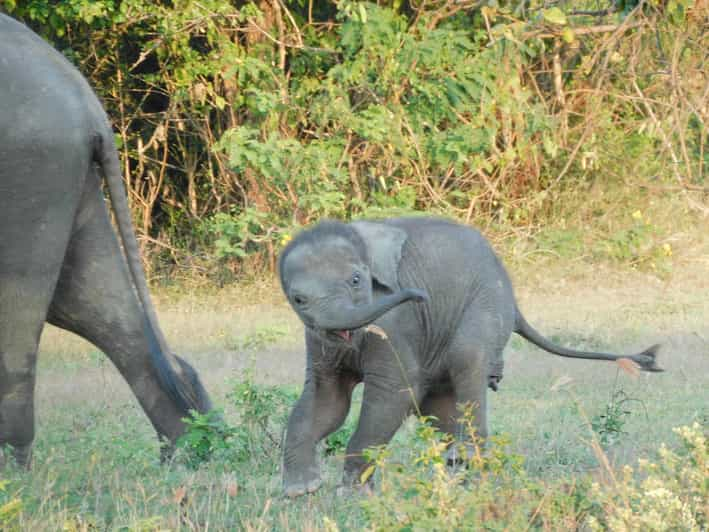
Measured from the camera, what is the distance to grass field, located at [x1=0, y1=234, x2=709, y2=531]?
4129 mm

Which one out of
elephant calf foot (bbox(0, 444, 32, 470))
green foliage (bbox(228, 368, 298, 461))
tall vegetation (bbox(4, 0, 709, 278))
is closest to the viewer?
elephant calf foot (bbox(0, 444, 32, 470))

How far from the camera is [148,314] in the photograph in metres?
5.44

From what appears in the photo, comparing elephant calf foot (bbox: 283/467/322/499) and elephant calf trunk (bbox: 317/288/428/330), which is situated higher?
elephant calf trunk (bbox: 317/288/428/330)

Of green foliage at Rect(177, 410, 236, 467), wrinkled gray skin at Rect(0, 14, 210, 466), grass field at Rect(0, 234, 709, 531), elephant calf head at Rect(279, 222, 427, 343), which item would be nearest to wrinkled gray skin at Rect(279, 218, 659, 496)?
elephant calf head at Rect(279, 222, 427, 343)

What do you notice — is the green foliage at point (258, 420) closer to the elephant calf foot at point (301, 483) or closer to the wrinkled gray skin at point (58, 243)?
the wrinkled gray skin at point (58, 243)

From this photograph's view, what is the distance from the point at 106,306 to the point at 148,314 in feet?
0.65

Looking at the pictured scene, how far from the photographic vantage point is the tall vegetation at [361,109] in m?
11.2

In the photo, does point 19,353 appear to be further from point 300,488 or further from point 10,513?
point 10,513

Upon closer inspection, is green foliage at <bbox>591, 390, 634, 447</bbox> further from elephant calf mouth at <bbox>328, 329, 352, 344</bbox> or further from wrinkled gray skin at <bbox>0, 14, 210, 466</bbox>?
wrinkled gray skin at <bbox>0, 14, 210, 466</bbox>

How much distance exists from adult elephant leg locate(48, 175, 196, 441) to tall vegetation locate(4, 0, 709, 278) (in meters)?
5.41

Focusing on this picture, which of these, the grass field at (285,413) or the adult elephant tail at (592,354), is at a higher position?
the adult elephant tail at (592,354)

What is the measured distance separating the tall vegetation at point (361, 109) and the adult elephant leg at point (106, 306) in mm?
5408

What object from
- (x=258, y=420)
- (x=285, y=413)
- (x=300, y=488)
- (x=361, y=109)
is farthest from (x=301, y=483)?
(x=361, y=109)

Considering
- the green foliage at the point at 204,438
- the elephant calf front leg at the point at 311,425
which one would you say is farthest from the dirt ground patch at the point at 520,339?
the elephant calf front leg at the point at 311,425
